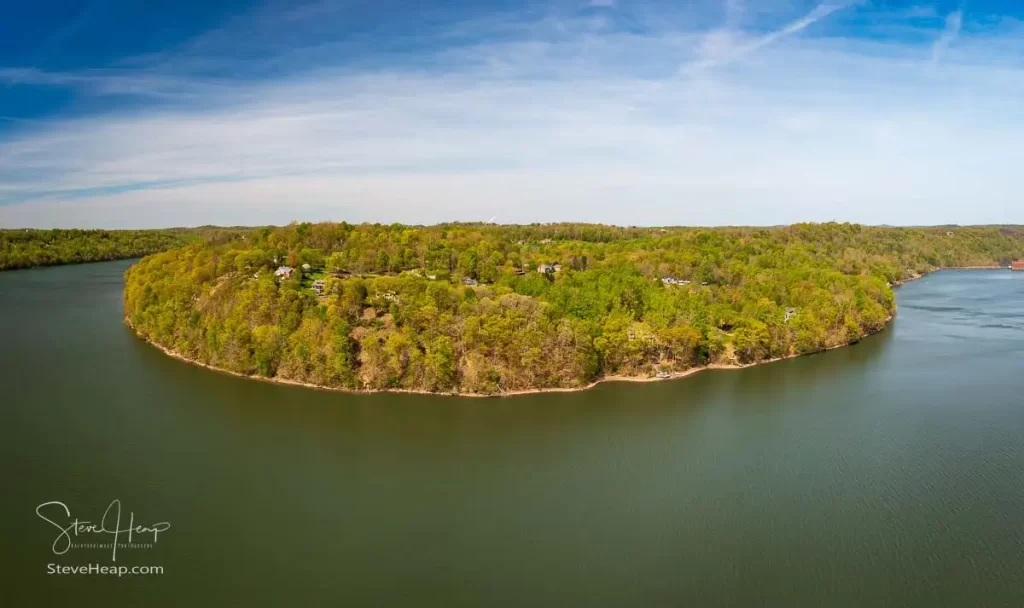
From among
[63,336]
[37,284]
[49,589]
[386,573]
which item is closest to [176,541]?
[49,589]

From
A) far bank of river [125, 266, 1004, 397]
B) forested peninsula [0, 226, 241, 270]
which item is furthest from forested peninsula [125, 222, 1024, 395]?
forested peninsula [0, 226, 241, 270]

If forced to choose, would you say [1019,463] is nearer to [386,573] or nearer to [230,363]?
[386,573]

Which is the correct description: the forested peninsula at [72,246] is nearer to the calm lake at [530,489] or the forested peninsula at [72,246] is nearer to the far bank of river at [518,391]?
the far bank of river at [518,391]
